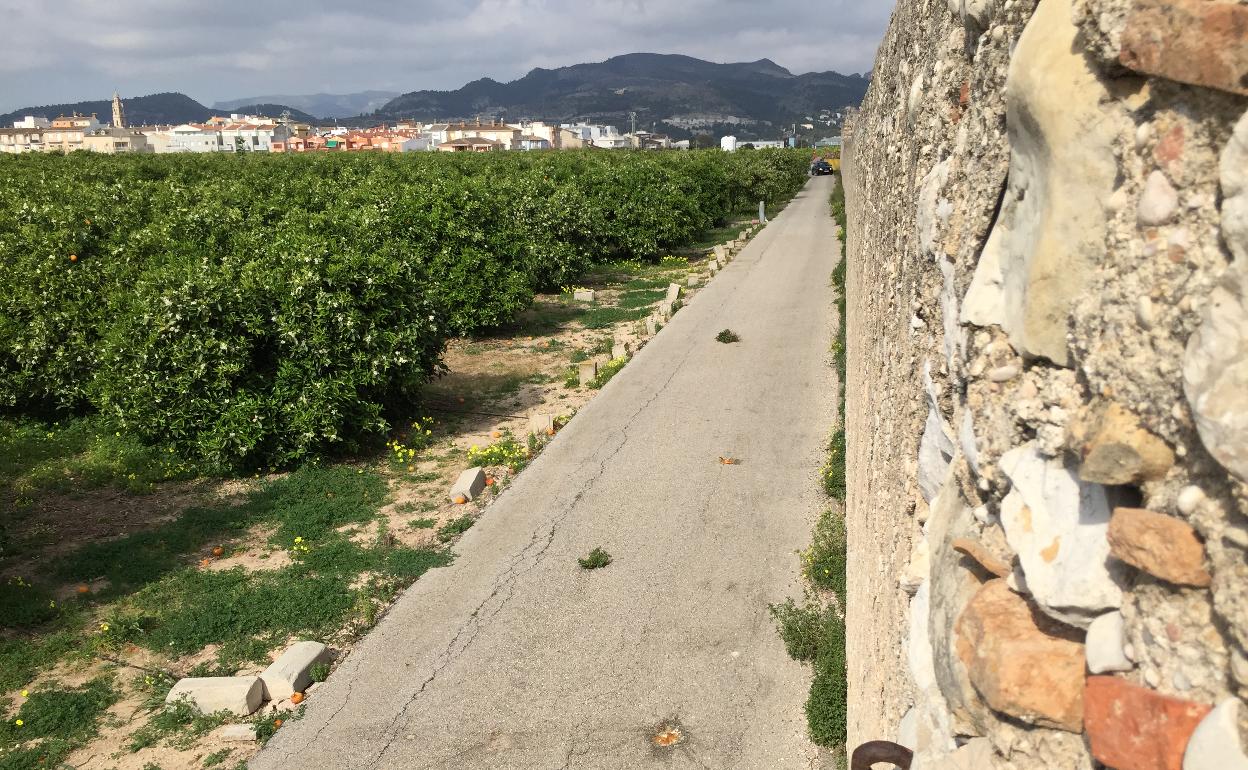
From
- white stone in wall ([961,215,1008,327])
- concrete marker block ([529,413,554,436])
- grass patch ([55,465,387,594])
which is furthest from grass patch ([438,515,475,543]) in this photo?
white stone in wall ([961,215,1008,327])

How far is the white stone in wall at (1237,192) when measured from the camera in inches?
43.8

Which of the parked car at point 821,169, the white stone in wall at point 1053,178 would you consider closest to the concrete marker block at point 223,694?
the white stone in wall at point 1053,178

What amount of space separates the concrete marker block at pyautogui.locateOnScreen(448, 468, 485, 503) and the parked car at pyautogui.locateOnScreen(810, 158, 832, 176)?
62.2 m

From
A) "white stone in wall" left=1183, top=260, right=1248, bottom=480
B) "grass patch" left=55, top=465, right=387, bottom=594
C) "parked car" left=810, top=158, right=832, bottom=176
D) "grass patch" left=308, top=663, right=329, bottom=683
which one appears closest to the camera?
"white stone in wall" left=1183, top=260, right=1248, bottom=480

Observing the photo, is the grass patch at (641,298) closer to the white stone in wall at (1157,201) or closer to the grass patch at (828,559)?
the grass patch at (828,559)

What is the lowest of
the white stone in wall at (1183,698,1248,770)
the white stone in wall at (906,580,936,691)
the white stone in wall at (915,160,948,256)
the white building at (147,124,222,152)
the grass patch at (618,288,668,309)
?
the grass patch at (618,288,668,309)

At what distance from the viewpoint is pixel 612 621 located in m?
6.68

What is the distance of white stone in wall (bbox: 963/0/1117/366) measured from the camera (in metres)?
1.48

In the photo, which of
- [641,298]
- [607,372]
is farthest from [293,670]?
[641,298]

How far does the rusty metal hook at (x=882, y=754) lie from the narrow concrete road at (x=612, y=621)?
10.1 feet

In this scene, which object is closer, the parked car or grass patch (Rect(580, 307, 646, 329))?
grass patch (Rect(580, 307, 646, 329))

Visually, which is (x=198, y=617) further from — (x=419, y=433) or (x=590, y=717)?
(x=419, y=433)

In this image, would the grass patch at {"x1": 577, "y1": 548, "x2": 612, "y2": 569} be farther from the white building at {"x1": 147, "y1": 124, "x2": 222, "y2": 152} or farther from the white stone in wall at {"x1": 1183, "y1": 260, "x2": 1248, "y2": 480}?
the white building at {"x1": 147, "y1": 124, "x2": 222, "y2": 152}

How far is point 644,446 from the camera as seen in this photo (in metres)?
10.2
